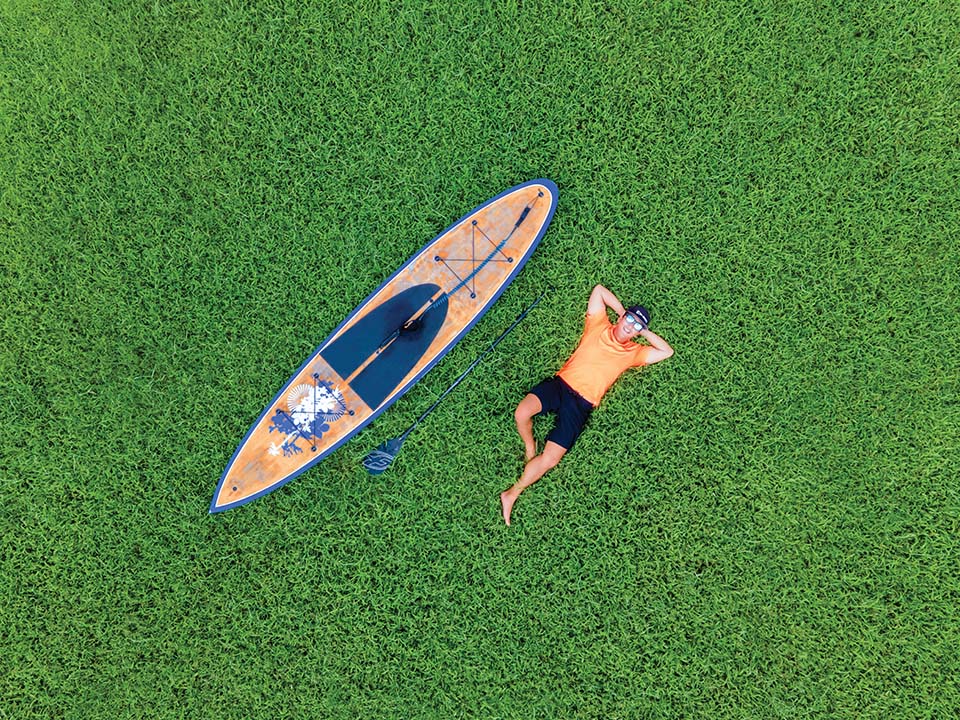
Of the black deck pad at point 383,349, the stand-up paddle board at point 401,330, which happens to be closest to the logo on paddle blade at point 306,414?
the stand-up paddle board at point 401,330

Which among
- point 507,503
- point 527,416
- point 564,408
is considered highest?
point 564,408

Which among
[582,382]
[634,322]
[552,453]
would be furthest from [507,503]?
[634,322]

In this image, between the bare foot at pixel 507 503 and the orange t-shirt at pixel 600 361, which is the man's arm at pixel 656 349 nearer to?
the orange t-shirt at pixel 600 361

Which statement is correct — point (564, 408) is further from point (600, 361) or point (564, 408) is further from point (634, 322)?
point (634, 322)

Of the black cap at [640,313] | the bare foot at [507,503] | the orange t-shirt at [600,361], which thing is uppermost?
the black cap at [640,313]

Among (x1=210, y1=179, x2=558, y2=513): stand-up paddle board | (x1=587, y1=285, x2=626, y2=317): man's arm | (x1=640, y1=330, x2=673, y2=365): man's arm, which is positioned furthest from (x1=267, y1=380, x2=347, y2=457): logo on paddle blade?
(x1=640, y1=330, x2=673, y2=365): man's arm

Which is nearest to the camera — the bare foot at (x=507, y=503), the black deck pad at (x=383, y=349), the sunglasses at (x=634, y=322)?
the sunglasses at (x=634, y=322)
